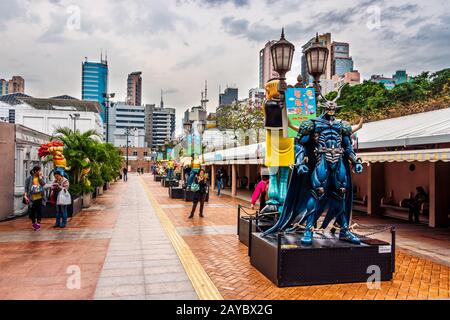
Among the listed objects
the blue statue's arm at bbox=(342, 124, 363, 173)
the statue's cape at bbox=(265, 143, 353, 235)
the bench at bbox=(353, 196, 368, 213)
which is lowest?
the bench at bbox=(353, 196, 368, 213)

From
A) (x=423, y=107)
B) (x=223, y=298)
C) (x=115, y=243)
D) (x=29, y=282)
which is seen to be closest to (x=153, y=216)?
(x=115, y=243)

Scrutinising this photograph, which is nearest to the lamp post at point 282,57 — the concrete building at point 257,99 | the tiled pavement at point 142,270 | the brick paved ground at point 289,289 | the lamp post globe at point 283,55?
the lamp post globe at point 283,55

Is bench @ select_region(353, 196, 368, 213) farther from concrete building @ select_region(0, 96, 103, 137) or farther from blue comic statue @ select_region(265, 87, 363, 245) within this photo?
concrete building @ select_region(0, 96, 103, 137)

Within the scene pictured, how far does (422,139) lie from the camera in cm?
888

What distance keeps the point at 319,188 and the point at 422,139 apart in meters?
4.91

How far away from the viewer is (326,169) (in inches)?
217

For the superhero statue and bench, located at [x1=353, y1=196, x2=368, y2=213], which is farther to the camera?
bench, located at [x1=353, y1=196, x2=368, y2=213]

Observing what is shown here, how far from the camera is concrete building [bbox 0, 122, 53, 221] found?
11461 millimetres

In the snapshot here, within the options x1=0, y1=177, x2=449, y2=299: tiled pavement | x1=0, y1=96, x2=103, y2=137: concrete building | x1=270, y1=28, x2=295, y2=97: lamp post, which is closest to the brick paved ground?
x1=0, y1=177, x2=449, y2=299: tiled pavement

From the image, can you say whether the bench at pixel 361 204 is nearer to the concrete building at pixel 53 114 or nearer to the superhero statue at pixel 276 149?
the superhero statue at pixel 276 149

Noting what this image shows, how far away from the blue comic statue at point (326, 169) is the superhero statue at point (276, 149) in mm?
1341

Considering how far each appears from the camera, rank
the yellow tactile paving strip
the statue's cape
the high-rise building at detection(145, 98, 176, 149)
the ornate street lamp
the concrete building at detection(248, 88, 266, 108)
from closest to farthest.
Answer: the yellow tactile paving strip
the statue's cape
the ornate street lamp
the concrete building at detection(248, 88, 266, 108)
the high-rise building at detection(145, 98, 176, 149)

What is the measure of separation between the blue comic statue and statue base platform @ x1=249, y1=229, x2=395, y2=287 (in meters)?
0.24
